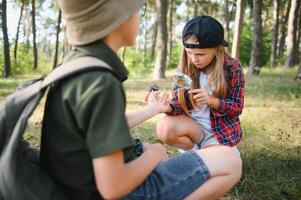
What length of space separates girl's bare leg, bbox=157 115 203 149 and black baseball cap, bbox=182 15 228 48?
2.02ft

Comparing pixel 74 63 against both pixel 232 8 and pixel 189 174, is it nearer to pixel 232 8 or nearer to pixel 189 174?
pixel 189 174

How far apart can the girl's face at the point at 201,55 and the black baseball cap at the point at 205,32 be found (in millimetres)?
38

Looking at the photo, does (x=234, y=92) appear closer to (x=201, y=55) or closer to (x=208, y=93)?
(x=208, y=93)

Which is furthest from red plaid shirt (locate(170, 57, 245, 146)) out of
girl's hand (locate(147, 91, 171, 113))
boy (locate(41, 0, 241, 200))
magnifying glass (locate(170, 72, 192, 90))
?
boy (locate(41, 0, 241, 200))

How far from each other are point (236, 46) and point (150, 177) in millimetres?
11958

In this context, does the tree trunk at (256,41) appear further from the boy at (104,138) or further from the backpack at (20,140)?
the backpack at (20,140)

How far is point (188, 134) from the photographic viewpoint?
12.2 ft

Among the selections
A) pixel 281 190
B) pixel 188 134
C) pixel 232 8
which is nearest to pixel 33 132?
pixel 188 134

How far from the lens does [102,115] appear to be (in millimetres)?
1648

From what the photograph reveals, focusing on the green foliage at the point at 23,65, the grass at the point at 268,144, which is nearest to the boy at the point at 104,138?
the grass at the point at 268,144

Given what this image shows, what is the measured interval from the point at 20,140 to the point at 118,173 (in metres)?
0.41

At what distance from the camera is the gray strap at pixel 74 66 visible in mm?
1702

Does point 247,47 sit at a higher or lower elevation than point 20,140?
lower

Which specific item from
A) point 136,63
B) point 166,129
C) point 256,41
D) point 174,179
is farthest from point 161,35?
point 136,63
